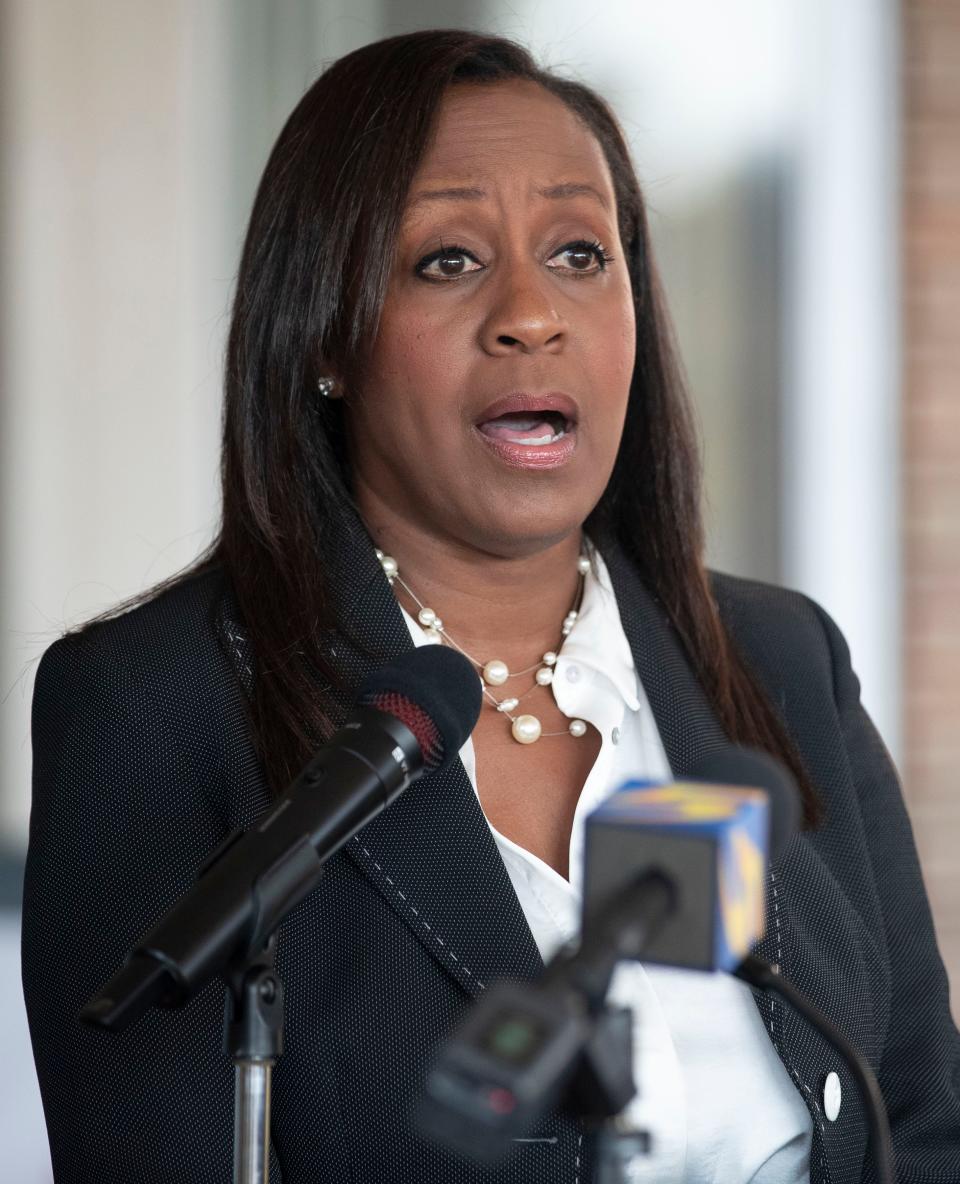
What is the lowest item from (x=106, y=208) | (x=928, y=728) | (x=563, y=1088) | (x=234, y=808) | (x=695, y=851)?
(x=928, y=728)

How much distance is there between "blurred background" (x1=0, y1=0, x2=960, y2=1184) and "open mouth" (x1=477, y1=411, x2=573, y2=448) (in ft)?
4.85

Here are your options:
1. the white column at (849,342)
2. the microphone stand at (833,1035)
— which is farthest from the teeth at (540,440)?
the white column at (849,342)

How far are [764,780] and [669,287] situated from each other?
2.50 metres

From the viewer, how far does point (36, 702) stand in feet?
4.91

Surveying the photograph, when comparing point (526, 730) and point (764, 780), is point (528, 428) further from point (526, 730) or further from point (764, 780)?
point (764, 780)

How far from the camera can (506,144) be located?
1575 millimetres

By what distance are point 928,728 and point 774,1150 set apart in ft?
5.87

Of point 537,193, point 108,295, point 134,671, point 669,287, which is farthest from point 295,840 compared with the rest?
point 669,287

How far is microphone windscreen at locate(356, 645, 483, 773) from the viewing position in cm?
88

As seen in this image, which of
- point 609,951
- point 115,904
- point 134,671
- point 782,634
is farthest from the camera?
point 782,634

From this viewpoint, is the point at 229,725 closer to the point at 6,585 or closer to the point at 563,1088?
the point at 563,1088

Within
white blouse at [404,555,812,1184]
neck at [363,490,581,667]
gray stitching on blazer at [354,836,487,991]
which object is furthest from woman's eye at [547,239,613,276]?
gray stitching on blazer at [354,836,487,991]

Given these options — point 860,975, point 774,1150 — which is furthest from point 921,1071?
point 774,1150

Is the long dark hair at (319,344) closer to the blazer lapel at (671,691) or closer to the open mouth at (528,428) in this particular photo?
the blazer lapel at (671,691)
